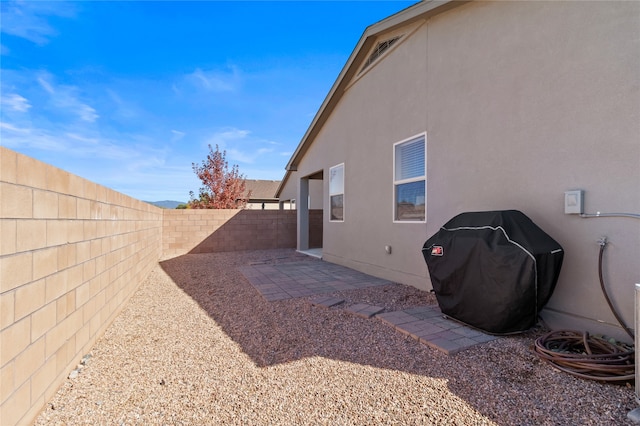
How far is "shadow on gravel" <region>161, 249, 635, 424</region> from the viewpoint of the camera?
196cm

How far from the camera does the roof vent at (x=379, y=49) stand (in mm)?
5840

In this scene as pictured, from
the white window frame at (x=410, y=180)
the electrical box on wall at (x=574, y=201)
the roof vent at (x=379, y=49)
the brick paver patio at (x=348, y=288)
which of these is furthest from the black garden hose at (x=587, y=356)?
the roof vent at (x=379, y=49)

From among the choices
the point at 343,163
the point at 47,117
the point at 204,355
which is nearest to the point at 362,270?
Result: the point at 343,163

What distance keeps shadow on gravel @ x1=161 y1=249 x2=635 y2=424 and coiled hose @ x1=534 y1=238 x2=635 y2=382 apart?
0.31ft

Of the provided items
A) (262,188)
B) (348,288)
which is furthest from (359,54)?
(262,188)

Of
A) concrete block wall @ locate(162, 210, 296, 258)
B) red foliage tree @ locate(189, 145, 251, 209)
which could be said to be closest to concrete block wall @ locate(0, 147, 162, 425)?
concrete block wall @ locate(162, 210, 296, 258)

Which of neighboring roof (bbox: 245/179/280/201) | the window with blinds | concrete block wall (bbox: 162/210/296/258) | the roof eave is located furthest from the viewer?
neighboring roof (bbox: 245/179/280/201)

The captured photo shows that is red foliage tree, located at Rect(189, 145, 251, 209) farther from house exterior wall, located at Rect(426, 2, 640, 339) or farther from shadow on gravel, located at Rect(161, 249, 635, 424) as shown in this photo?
house exterior wall, located at Rect(426, 2, 640, 339)

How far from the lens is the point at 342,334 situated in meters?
3.19

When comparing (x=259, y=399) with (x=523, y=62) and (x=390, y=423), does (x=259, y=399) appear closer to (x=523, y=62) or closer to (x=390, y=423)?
(x=390, y=423)

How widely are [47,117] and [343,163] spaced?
27.8ft

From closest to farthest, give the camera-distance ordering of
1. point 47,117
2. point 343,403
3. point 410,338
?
point 343,403 → point 410,338 → point 47,117

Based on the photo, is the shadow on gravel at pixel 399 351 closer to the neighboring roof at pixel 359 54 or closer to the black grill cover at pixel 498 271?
the black grill cover at pixel 498 271

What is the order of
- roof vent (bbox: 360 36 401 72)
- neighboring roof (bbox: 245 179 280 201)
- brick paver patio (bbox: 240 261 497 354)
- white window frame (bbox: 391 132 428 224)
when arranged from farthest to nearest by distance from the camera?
neighboring roof (bbox: 245 179 280 201)
roof vent (bbox: 360 36 401 72)
white window frame (bbox: 391 132 428 224)
brick paver patio (bbox: 240 261 497 354)
